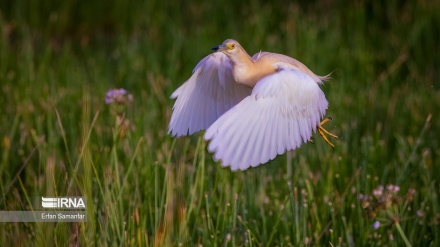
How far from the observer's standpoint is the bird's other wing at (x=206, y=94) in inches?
85.0

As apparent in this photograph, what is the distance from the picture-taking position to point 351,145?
3559 millimetres

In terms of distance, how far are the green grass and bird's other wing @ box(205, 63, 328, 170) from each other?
0.34 m

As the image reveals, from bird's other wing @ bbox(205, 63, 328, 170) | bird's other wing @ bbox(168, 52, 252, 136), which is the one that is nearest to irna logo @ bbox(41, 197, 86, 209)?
bird's other wing @ bbox(168, 52, 252, 136)

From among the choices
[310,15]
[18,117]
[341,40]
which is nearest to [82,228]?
[18,117]

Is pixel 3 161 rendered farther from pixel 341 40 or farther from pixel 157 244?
pixel 341 40

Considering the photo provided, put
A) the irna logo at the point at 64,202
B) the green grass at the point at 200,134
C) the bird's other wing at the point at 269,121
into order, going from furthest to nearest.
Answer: the green grass at the point at 200,134 < the irna logo at the point at 64,202 < the bird's other wing at the point at 269,121

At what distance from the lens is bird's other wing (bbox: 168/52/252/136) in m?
2.16

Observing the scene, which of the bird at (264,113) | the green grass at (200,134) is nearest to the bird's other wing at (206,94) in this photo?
→ the bird at (264,113)

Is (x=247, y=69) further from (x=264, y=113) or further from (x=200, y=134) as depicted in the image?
(x=200, y=134)

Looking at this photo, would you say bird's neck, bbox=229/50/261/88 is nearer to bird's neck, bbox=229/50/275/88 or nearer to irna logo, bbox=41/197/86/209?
bird's neck, bbox=229/50/275/88

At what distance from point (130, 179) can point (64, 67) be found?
1840mm

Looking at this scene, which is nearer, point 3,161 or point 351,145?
point 3,161

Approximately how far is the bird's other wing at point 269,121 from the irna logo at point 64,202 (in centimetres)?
58

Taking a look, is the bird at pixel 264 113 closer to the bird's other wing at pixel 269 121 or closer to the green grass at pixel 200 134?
the bird's other wing at pixel 269 121
